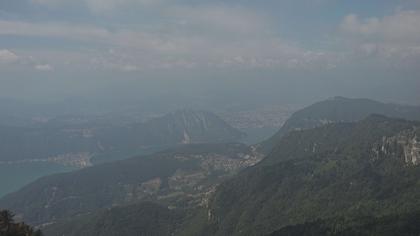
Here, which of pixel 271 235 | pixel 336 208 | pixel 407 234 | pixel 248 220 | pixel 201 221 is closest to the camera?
pixel 407 234

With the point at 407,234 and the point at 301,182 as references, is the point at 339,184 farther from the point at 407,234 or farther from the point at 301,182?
the point at 407,234

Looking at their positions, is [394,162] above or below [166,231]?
above

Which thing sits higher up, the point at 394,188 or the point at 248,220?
the point at 394,188

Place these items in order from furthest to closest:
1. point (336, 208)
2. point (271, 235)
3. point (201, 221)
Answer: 1. point (201, 221)
2. point (336, 208)
3. point (271, 235)

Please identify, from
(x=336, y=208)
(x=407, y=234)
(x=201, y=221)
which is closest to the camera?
(x=407, y=234)

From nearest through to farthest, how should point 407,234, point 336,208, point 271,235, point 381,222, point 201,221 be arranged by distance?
point 407,234 < point 381,222 < point 271,235 < point 336,208 < point 201,221

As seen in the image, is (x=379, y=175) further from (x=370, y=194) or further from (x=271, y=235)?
(x=271, y=235)

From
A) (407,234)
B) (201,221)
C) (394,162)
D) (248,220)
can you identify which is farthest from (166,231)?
(407,234)

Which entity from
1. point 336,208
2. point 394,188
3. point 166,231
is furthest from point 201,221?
point 394,188

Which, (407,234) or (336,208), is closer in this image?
(407,234)
